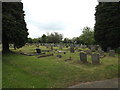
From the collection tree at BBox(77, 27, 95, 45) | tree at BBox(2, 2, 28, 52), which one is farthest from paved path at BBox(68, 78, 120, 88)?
tree at BBox(77, 27, 95, 45)

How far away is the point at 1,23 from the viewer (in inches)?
567

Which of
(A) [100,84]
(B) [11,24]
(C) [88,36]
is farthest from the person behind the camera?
(C) [88,36]

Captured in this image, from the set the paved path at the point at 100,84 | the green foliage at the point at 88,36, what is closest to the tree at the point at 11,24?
the paved path at the point at 100,84

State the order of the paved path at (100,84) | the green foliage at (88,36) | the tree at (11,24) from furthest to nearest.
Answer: the green foliage at (88,36) < the tree at (11,24) < the paved path at (100,84)

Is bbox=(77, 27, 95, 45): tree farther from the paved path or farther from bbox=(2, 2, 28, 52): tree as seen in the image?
the paved path

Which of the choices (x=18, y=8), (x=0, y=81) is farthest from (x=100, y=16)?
(x=0, y=81)

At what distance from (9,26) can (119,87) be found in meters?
14.0

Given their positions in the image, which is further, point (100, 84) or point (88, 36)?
point (88, 36)

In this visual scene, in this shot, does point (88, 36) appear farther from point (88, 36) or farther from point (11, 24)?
point (11, 24)

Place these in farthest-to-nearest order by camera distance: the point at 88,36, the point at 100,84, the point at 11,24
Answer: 1. the point at 88,36
2. the point at 11,24
3. the point at 100,84

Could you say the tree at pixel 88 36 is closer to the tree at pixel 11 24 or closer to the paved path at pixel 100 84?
the tree at pixel 11 24

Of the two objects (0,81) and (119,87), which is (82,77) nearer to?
(119,87)

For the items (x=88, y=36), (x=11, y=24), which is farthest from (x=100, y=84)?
(x=88, y=36)

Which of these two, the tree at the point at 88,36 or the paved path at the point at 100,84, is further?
the tree at the point at 88,36
